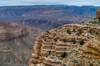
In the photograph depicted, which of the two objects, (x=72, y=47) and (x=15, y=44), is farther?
(x=15, y=44)

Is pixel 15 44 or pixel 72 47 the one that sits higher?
pixel 72 47

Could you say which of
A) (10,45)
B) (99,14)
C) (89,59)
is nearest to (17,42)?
(10,45)

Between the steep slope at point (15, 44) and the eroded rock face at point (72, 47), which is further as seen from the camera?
the steep slope at point (15, 44)

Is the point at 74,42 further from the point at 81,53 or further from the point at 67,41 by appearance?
the point at 81,53

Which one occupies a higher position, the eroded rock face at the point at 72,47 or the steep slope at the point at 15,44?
the eroded rock face at the point at 72,47
